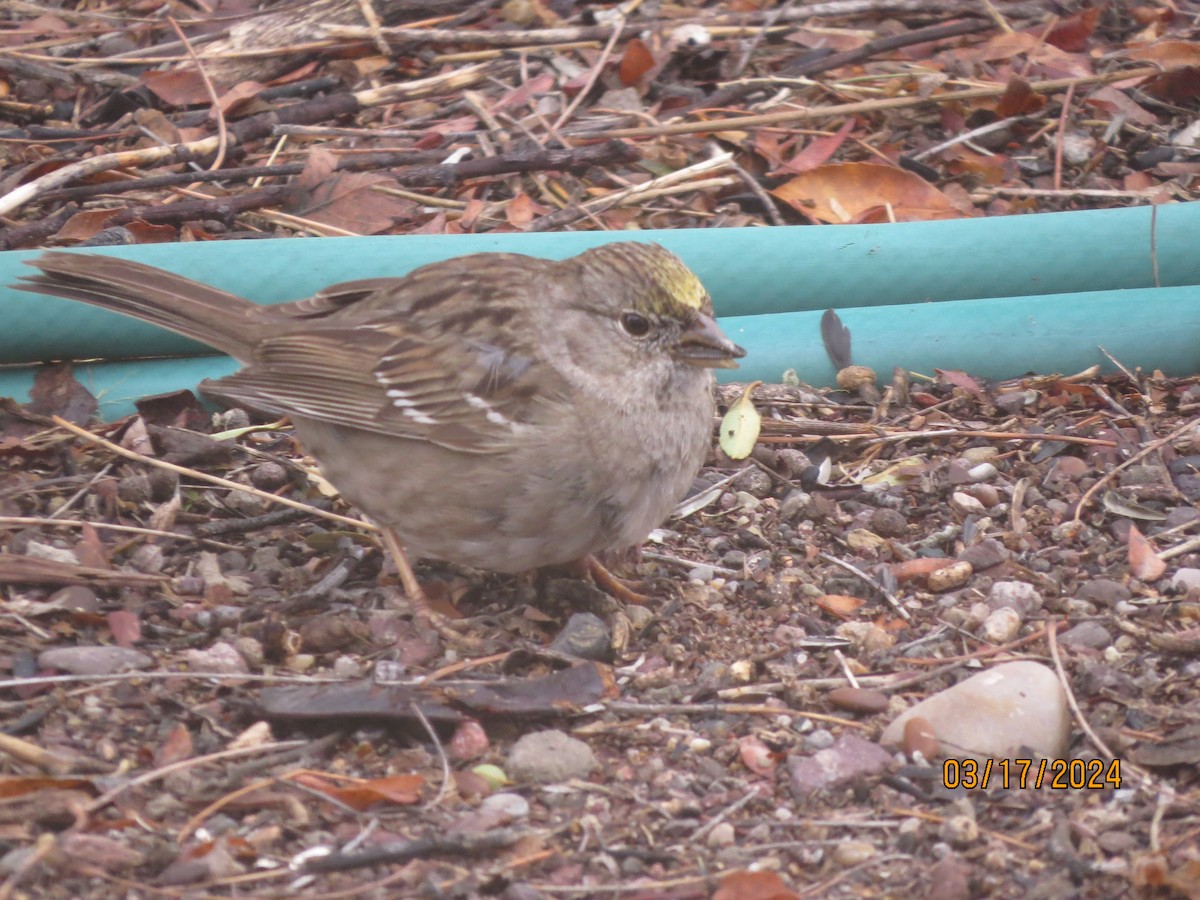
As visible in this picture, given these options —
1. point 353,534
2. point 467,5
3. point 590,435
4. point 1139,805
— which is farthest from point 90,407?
point 1139,805

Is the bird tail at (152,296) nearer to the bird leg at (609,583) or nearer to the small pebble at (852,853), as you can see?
the bird leg at (609,583)

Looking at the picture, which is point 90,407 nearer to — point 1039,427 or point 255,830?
point 255,830

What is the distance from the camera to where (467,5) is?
5.75 m

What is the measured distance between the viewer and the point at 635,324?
332 cm

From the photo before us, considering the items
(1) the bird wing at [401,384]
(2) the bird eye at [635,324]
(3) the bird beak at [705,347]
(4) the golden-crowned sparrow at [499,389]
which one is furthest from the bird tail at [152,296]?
(3) the bird beak at [705,347]

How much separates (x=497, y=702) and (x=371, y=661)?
403 millimetres

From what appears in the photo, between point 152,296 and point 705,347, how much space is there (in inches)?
56.8

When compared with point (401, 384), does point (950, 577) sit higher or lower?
lower

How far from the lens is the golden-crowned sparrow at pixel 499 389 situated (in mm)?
3207

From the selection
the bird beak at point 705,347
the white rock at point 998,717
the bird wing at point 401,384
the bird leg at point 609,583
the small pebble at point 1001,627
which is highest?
the bird beak at point 705,347
